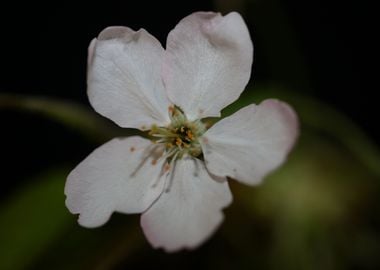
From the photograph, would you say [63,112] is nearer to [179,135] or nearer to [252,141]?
[179,135]

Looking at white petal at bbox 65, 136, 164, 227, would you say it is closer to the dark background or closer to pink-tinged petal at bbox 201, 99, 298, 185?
pink-tinged petal at bbox 201, 99, 298, 185

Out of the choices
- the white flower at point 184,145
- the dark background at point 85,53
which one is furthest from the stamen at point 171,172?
the dark background at point 85,53

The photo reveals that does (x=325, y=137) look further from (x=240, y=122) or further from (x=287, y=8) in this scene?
(x=240, y=122)

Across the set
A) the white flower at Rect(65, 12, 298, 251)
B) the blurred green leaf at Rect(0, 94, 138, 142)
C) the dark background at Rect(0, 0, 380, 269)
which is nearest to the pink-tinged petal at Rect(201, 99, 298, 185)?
the white flower at Rect(65, 12, 298, 251)

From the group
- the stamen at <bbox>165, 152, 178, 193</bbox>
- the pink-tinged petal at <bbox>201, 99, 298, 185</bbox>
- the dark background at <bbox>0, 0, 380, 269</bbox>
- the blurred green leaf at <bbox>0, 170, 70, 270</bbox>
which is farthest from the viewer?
the dark background at <bbox>0, 0, 380, 269</bbox>

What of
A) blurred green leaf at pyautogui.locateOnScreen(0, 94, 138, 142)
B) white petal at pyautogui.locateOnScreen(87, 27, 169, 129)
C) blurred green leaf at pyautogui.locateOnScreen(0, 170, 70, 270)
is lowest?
blurred green leaf at pyautogui.locateOnScreen(0, 170, 70, 270)

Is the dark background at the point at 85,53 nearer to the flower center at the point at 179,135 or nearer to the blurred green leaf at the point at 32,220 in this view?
the blurred green leaf at the point at 32,220

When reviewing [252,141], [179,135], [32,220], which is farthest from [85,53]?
[252,141]

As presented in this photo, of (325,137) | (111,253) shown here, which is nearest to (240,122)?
(111,253)

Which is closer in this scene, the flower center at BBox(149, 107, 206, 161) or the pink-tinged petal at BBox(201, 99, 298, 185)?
the pink-tinged petal at BBox(201, 99, 298, 185)
